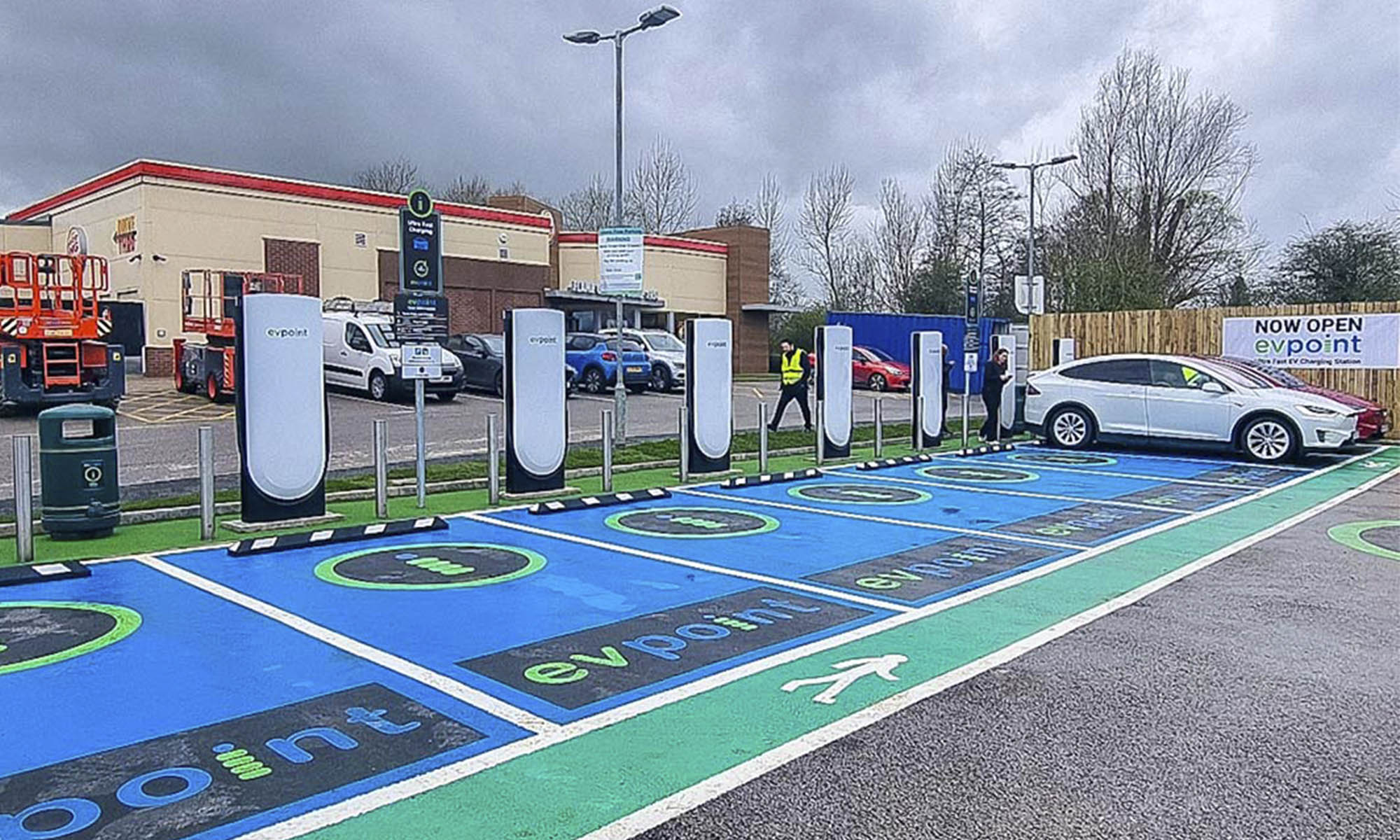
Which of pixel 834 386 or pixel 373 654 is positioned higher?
pixel 834 386

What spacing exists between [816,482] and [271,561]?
6519 mm

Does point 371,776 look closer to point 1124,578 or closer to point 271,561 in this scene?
point 271,561

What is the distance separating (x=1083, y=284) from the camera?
3322 centimetres

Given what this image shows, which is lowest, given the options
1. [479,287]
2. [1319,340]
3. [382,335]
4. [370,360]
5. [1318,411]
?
[1318,411]

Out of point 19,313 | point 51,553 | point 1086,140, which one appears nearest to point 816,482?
point 51,553

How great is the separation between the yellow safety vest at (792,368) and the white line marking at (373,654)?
37.9 feet

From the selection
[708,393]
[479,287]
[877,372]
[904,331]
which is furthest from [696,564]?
[904,331]

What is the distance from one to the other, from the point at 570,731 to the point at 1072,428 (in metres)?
13.9

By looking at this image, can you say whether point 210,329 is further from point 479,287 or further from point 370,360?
point 479,287

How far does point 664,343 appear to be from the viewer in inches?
1101

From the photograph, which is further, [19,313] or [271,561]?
[19,313]

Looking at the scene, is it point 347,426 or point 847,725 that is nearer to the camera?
point 847,725

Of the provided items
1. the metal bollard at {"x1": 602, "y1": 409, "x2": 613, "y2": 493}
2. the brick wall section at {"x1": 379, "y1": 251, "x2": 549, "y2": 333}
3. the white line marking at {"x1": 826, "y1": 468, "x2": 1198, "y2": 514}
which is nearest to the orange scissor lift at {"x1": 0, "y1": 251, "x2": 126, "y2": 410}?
the metal bollard at {"x1": 602, "y1": 409, "x2": 613, "y2": 493}

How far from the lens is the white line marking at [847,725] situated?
135 inches
